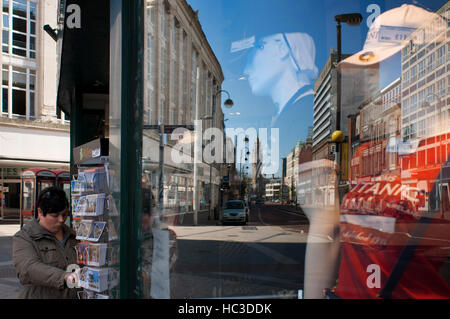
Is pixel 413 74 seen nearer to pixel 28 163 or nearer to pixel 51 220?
pixel 51 220

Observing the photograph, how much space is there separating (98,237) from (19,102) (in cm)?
2180

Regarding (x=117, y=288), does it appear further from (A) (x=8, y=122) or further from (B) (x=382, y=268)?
(A) (x=8, y=122)

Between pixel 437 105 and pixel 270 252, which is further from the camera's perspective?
pixel 270 252

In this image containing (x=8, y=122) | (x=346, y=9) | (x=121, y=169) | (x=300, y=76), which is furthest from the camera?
(x=8, y=122)

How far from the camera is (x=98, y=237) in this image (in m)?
2.84

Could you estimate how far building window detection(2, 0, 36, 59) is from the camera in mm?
20891

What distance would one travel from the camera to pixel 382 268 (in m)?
2.71

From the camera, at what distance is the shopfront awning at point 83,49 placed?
3.73 m

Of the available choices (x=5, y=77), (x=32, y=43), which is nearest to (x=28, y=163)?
(x=5, y=77)

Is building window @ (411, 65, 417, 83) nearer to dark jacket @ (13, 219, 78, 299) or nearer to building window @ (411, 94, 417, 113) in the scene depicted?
building window @ (411, 94, 417, 113)

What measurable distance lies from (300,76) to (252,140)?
2.35 ft

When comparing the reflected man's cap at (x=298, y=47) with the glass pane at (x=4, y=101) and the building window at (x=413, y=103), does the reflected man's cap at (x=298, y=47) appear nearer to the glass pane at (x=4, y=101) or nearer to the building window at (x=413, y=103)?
the building window at (x=413, y=103)

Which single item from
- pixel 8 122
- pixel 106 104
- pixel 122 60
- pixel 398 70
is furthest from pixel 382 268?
pixel 8 122

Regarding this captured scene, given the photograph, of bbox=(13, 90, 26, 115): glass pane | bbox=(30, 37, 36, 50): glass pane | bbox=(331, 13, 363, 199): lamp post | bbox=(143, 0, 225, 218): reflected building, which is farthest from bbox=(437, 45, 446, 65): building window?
bbox=(30, 37, 36, 50): glass pane
